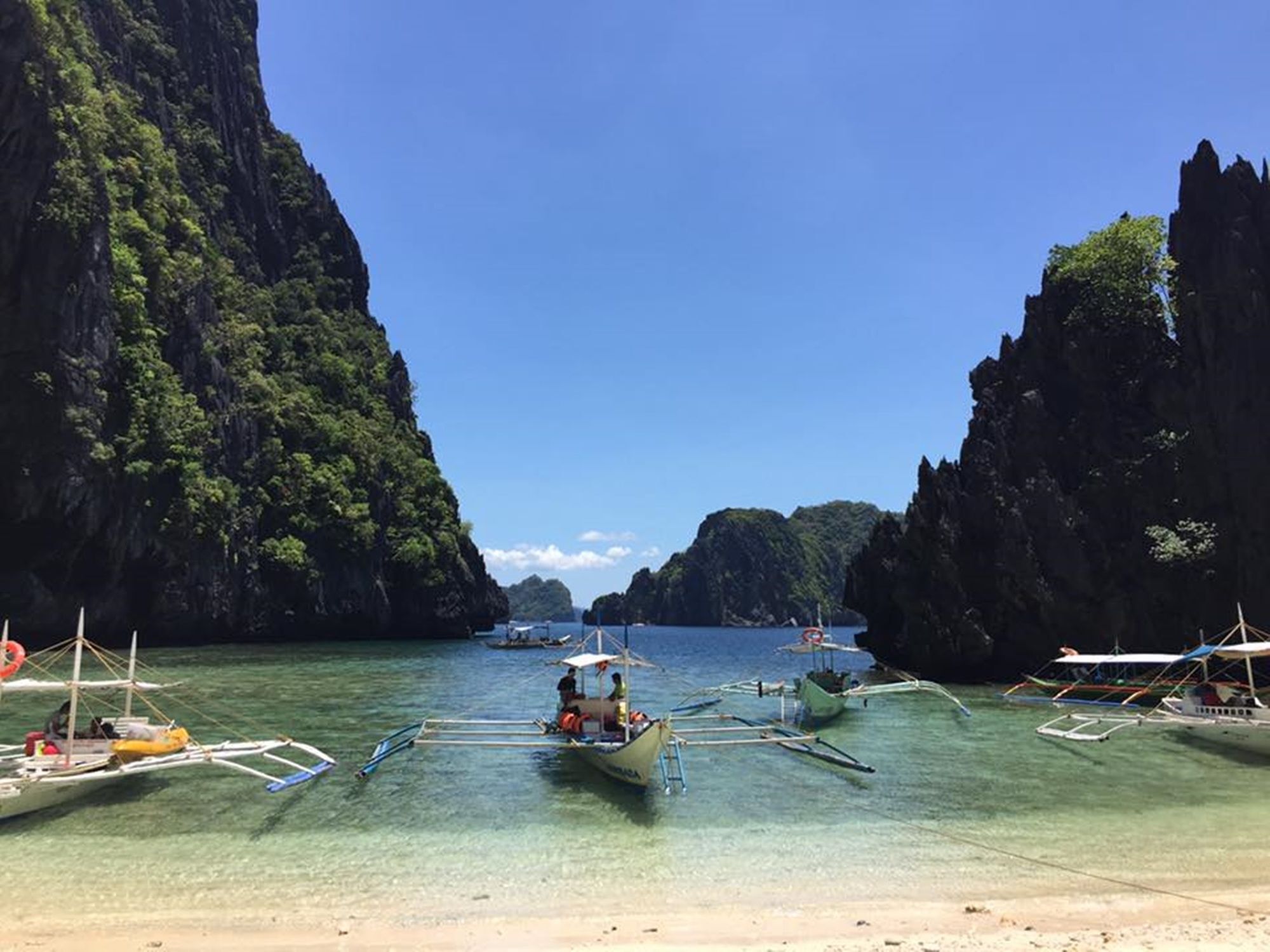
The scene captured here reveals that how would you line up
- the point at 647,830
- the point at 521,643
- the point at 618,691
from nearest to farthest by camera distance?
the point at 647,830 → the point at 618,691 → the point at 521,643

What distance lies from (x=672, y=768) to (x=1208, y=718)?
16.9m

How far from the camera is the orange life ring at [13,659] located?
50.0ft

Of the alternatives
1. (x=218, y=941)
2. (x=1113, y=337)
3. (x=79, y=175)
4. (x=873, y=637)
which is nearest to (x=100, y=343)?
(x=79, y=175)

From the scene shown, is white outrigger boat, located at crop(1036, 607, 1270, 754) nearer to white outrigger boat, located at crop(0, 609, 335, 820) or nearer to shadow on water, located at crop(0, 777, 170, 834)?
white outrigger boat, located at crop(0, 609, 335, 820)

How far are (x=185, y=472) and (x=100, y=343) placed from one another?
11.3 metres

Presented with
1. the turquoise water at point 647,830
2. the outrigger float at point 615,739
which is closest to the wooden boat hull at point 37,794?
the turquoise water at point 647,830

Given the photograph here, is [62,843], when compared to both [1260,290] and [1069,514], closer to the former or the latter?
[1069,514]

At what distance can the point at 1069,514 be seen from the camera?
154 ft

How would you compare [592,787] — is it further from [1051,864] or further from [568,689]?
→ [1051,864]

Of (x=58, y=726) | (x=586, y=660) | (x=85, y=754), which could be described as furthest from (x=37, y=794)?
(x=586, y=660)

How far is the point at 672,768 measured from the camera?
20359mm

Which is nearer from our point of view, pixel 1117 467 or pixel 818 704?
pixel 818 704

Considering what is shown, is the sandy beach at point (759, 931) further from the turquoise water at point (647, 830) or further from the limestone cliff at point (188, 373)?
the limestone cliff at point (188, 373)

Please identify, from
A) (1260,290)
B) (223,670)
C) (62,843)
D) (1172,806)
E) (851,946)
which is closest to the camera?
(851,946)
